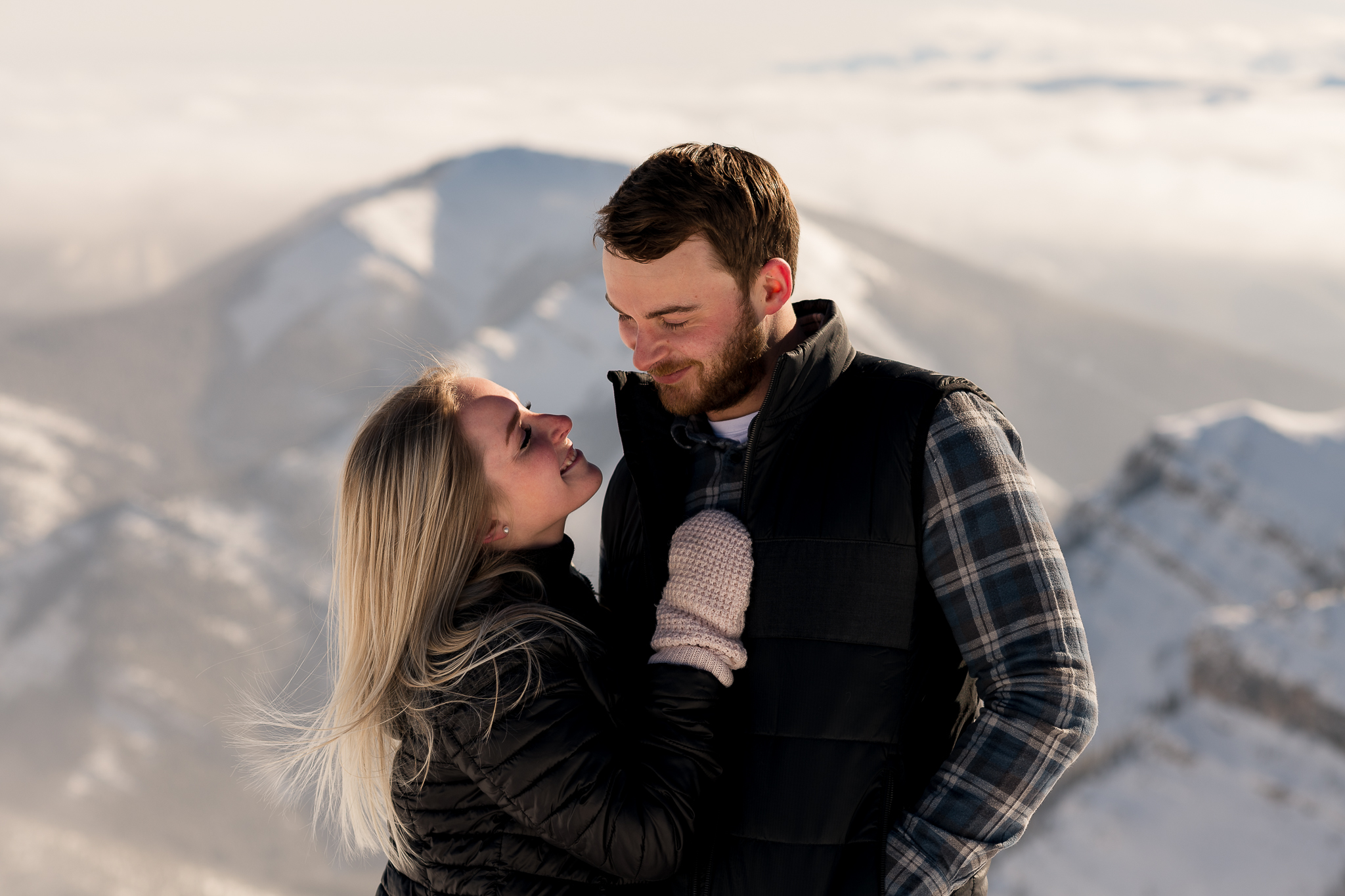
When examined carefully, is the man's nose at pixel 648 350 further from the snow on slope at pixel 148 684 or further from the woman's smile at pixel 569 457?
the snow on slope at pixel 148 684

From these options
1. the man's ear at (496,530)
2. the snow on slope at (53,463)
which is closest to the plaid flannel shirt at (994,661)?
the man's ear at (496,530)

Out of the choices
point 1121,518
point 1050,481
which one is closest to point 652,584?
point 1121,518

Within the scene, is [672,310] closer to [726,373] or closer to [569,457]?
[726,373]

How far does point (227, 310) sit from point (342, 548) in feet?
700

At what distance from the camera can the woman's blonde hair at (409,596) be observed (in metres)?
3.82

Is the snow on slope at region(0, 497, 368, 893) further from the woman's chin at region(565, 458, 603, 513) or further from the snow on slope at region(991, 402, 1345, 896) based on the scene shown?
the woman's chin at region(565, 458, 603, 513)

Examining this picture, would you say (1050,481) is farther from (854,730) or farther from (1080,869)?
(854,730)

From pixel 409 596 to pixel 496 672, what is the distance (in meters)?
0.52

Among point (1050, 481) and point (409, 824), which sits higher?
point (409, 824)

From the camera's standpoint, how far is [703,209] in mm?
3918

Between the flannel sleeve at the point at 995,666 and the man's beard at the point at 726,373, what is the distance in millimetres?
921

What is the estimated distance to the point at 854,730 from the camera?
12.1 ft

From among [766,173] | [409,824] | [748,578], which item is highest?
[766,173]

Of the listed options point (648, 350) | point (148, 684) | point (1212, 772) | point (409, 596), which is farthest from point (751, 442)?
point (148, 684)
